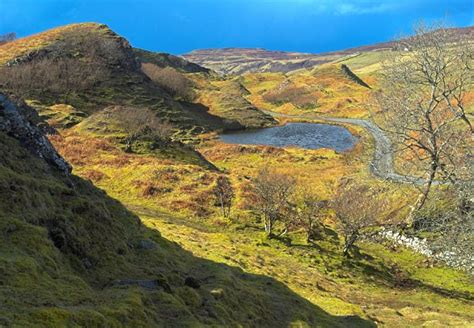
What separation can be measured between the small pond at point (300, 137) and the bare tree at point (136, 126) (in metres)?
50.3

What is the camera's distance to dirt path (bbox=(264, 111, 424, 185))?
149ft

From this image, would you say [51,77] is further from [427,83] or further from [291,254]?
[427,83]

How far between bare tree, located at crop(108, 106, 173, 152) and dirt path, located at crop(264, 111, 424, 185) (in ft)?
111

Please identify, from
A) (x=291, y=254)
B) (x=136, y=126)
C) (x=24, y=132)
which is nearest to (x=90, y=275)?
(x=24, y=132)

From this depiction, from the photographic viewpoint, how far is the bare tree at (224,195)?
43.0m

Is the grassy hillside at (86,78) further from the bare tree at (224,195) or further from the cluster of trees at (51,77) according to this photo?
the bare tree at (224,195)

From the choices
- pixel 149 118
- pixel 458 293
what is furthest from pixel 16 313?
pixel 149 118

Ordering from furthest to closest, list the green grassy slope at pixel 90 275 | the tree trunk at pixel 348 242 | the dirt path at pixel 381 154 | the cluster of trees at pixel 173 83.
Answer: the cluster of trees at pixel 173 83, the dirt path at pixel 381 154, the tree trunk at pixel 348 242, the green grassy slope at pixel 90 275

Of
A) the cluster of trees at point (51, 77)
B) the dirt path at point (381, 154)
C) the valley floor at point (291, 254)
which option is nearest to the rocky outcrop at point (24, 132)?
the valley floor at point (291, 254)

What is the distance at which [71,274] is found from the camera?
12.4 m

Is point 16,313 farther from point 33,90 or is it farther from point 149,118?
point 33,90

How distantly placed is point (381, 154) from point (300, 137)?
73653 millimetres

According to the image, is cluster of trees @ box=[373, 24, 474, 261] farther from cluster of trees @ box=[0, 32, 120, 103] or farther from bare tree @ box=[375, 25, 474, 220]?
cluster of trees @ box=[0, 32, 120, 103]

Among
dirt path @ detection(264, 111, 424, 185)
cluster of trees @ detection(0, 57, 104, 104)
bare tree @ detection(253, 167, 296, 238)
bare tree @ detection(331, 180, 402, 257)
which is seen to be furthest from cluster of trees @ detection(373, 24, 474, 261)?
cluster of trees @ detection(0, 57, 104, 104)
